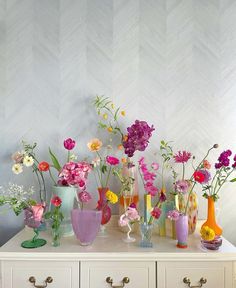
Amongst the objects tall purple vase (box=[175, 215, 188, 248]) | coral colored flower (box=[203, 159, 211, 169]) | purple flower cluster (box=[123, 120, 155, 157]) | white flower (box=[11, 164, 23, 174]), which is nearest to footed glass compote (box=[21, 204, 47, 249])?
white flower (box=[11, 164, 23, 174])

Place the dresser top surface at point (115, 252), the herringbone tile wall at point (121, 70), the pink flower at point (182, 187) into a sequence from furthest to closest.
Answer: the herringbone tile wall at point (121, 70)
the pink flower at point (182, 187)
the dresser top surface at point (115, 252)

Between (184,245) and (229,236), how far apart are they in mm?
498

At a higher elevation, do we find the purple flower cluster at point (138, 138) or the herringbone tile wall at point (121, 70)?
the herringbone tile wall at point (121, 70)

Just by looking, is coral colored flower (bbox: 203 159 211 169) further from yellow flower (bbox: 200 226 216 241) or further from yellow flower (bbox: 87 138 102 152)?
yellow flower (bbox: 87 138 102 152)

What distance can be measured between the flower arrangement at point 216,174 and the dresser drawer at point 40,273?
698 millimetres

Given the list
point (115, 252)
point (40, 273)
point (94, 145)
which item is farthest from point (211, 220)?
point (40, 273)

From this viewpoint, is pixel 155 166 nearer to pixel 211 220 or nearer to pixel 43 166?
pixel 211 220

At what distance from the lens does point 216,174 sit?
1.62 metres

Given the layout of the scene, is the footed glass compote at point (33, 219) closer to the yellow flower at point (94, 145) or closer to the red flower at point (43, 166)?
the red flower at point (43, 166)

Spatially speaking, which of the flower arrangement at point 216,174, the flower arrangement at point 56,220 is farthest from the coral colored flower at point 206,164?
the flower arrangement at point 56,220

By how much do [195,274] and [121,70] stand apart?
1109mm

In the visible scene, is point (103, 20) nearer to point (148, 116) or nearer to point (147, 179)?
point (148, 116)

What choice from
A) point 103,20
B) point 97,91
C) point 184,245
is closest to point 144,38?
point 103,20

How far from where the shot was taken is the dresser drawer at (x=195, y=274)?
129cm
